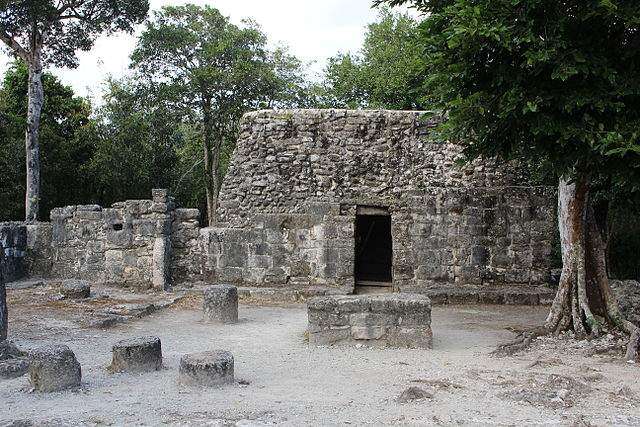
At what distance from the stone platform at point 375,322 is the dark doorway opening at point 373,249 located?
8.50 meters

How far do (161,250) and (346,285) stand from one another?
170 inches

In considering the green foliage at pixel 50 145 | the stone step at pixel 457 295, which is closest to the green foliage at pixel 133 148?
the green foliage at pixel 50 145

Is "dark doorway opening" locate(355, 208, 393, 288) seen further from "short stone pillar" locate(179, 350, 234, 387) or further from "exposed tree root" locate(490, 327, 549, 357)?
"short stone pillar" locate(179, 350, 234, 387)

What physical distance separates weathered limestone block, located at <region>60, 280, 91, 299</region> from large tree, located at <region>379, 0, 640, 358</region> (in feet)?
26.4

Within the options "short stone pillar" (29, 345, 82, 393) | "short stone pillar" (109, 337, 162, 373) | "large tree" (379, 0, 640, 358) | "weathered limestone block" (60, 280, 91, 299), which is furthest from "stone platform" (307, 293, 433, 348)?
"weathered limestone block" (60, 280, 91, 299)

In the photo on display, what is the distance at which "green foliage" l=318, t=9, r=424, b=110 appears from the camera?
2578 cm

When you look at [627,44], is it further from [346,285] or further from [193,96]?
[193,96]

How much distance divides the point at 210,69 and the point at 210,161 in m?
4.46

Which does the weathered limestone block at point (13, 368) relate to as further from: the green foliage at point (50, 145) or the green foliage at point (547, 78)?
the green foliage at point (50, 145)

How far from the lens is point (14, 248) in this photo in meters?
14.8

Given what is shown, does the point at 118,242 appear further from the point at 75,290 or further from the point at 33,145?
the point at 33,145

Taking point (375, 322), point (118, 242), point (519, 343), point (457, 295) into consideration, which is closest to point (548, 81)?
point (519, 343)

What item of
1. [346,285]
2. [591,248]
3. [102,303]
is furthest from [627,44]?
[102,303]

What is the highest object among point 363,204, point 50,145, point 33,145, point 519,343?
point 50,145
